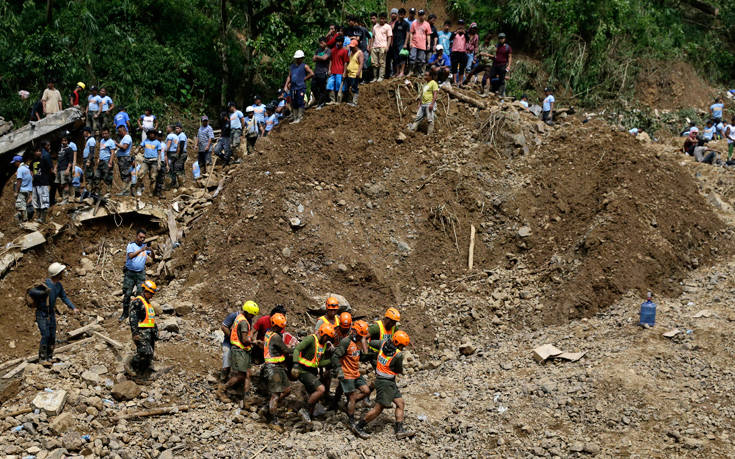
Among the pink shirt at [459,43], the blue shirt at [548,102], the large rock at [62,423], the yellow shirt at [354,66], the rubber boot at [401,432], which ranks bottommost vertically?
the rubber boot at [401,432]

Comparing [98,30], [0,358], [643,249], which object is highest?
[98,30]

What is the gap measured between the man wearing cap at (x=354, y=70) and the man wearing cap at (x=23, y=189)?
22.9 feet

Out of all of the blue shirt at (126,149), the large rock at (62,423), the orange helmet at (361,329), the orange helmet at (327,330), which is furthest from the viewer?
the blue shirt at (126,149)

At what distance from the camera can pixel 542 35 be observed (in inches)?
910

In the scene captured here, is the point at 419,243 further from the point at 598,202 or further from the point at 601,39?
the point at 601,39

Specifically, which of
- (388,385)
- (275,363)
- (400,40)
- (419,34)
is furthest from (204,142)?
(388,385)

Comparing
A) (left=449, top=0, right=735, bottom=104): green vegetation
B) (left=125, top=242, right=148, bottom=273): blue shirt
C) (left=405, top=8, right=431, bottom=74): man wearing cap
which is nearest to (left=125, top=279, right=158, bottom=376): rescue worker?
(left=125, top=242, right=148, bottom=273): blue shirt

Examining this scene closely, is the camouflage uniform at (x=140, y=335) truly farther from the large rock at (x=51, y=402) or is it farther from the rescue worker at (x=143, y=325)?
the large rock at (x=51, y=402)

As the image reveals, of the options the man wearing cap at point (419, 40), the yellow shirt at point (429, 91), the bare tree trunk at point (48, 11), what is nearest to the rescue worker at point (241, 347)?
the yellow shirt at point (429, 91)

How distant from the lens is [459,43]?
51.3 feet

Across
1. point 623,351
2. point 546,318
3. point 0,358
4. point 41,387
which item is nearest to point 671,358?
point 623,351

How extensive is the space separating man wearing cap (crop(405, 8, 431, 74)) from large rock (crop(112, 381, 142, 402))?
32.1 ft

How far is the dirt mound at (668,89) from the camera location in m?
22.9

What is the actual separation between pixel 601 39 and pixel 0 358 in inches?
764
